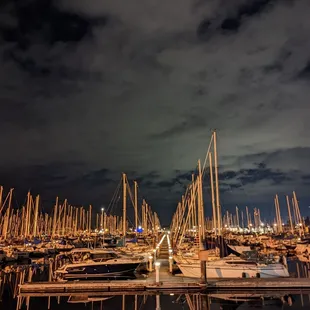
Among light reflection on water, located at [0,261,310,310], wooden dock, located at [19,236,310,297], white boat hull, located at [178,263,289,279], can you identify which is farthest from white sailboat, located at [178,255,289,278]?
light reflection on water, located at [0,261,310,310]

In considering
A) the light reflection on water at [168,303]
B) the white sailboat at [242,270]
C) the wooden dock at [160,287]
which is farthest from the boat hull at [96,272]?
the light reflection on water at [168,303]

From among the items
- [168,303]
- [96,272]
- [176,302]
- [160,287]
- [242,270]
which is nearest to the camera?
[168,303]

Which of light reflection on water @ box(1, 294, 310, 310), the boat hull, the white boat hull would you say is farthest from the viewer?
the boat hull

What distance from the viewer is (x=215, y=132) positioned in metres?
40.4

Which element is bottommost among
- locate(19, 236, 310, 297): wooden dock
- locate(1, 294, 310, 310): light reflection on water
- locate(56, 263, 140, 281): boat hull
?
locate(1, 294, 310, 310): light reflection on water

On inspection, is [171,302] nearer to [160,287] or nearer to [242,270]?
[160,287]

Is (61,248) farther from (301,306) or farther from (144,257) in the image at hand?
(301,306)

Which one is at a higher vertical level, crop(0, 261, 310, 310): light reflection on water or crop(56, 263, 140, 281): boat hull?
crop(56, 263, 140, 281): boat hull

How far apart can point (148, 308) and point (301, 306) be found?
33.8ft

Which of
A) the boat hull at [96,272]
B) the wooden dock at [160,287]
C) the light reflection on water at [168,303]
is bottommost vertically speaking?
the light reflection on water at [168,303]

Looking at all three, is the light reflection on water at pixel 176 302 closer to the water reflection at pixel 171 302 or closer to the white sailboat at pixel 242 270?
the water reflection at pixel 171 302

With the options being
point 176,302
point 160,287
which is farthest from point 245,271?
point 176,302

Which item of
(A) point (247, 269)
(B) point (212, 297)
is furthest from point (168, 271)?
(B) point (212, 297)

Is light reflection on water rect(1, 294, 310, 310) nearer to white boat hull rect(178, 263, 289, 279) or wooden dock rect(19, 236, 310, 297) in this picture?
wooden dock rect(19, 236, 310, 297)
